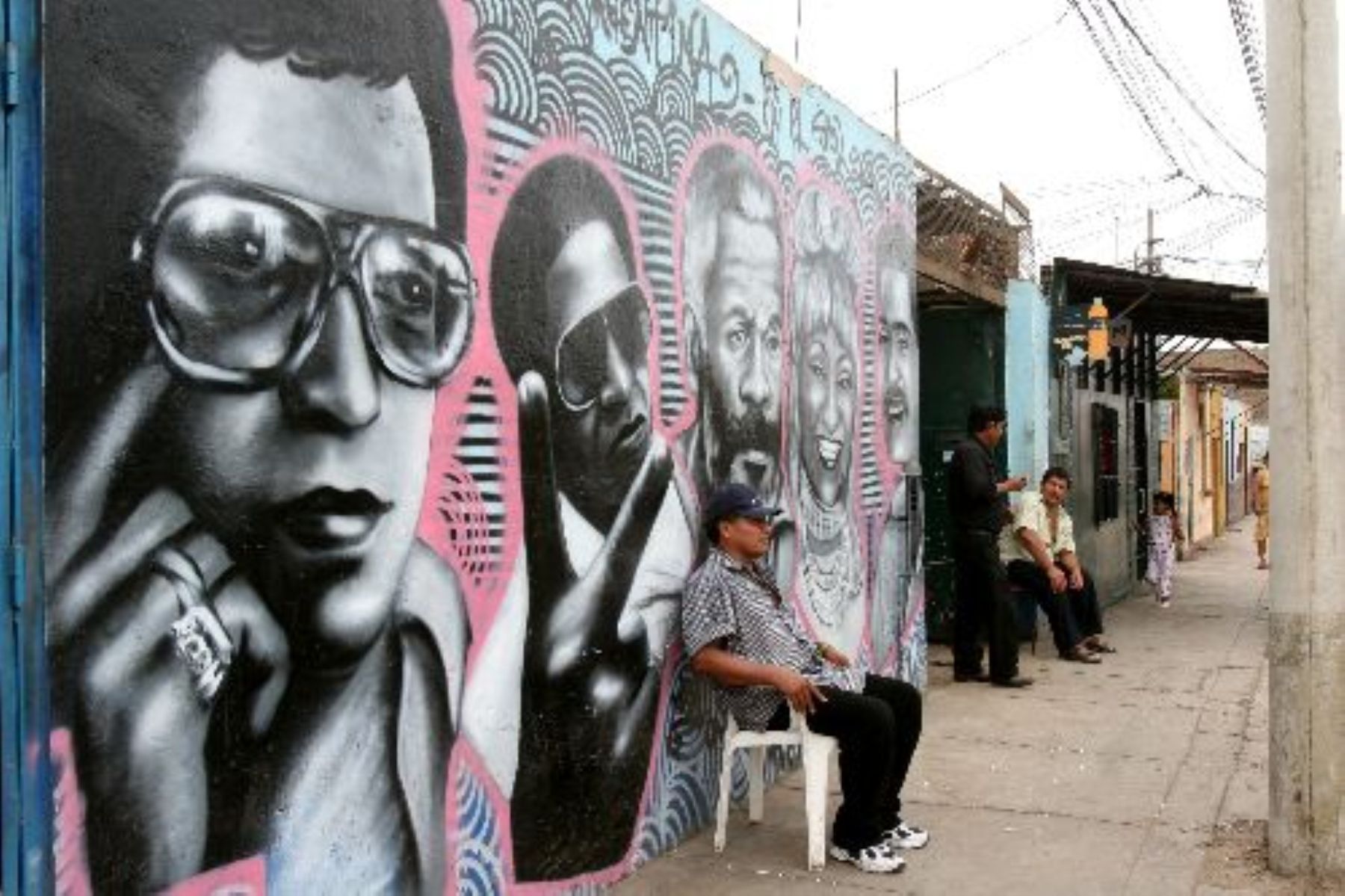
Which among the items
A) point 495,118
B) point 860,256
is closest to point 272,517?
point 495,118

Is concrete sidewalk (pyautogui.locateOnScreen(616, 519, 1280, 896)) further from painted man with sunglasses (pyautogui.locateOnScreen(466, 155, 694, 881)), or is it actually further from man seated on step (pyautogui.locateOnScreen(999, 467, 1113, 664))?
painted man with sunglasses (pyautogui.locateOnScreen(466, 155, 694, 881))

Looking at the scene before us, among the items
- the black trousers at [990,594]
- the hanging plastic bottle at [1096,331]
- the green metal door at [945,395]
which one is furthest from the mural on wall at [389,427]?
the hanging plastic bottle at [1096,331]

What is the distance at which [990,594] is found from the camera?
26.9 ft

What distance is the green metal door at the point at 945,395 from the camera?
1027 cm

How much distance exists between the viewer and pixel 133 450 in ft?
8.38

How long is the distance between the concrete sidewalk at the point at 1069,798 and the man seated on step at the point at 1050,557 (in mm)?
253

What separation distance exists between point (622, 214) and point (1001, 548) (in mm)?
5776

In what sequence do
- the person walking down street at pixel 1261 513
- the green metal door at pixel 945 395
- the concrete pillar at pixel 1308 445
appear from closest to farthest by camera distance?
1. the concrete pillar at pixel 1308 445
2. the green metal door at pixel 945 395
3. the person walking down street at pixel 1261 513

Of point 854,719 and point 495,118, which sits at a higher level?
point 495,118

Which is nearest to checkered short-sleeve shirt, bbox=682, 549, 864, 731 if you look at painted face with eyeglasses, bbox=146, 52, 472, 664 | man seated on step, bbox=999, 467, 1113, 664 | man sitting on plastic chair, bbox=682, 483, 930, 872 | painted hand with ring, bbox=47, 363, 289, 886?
man sitting on plastic chair, bbox=682, 483, 930, 872

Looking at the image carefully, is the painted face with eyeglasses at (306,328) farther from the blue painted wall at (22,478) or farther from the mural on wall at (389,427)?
the blue painted wall at (22,478)

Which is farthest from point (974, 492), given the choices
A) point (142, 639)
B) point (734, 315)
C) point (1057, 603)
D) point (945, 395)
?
point (142, 639)

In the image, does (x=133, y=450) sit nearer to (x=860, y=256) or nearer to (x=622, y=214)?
(x=622, y=214)

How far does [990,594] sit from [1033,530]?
107 centimetres
